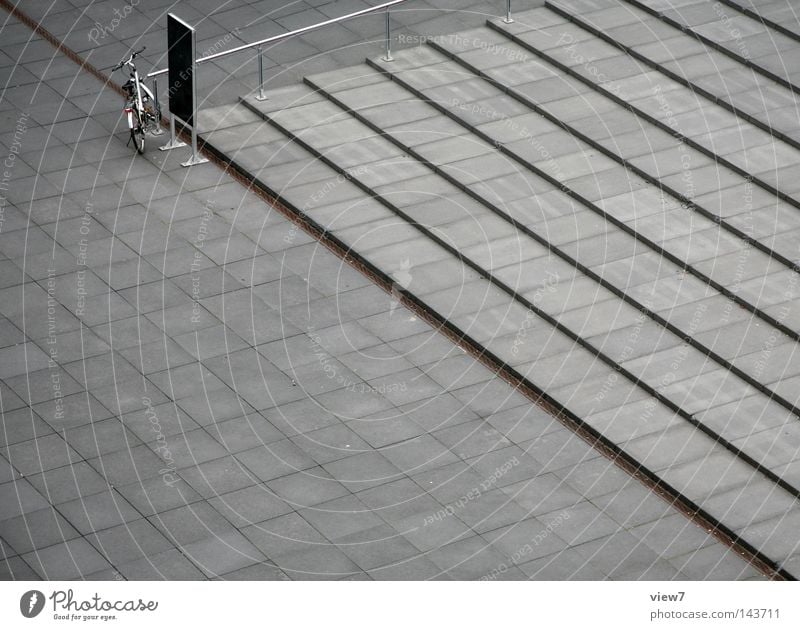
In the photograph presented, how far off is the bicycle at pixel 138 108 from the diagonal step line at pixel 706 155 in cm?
495

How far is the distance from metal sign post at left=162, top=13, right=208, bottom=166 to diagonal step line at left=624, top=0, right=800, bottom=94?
24.4 feet

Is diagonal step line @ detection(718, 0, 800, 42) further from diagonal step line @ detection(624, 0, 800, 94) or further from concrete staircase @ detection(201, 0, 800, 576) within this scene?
diagonal step line @ detection(624, 0, 800, 94)

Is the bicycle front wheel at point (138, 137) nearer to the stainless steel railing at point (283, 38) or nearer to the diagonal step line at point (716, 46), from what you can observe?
the stainless steel railing at point (283, 38)

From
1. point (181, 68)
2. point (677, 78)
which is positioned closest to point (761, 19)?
point (677, 78)

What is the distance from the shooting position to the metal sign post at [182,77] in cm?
2506

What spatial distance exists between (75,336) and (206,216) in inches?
129

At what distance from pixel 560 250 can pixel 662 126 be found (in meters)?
3.21

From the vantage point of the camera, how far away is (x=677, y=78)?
2614 cm

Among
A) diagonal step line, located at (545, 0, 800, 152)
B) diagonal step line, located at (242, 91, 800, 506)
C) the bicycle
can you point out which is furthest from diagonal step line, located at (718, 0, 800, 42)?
the bicycle

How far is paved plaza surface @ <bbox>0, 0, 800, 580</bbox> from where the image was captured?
19078 mm

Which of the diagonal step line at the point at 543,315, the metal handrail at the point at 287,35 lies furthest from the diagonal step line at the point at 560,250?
the metal handrail at the point at 287,35

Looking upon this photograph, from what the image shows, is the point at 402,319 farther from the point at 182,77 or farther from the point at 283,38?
the point at 283,38
